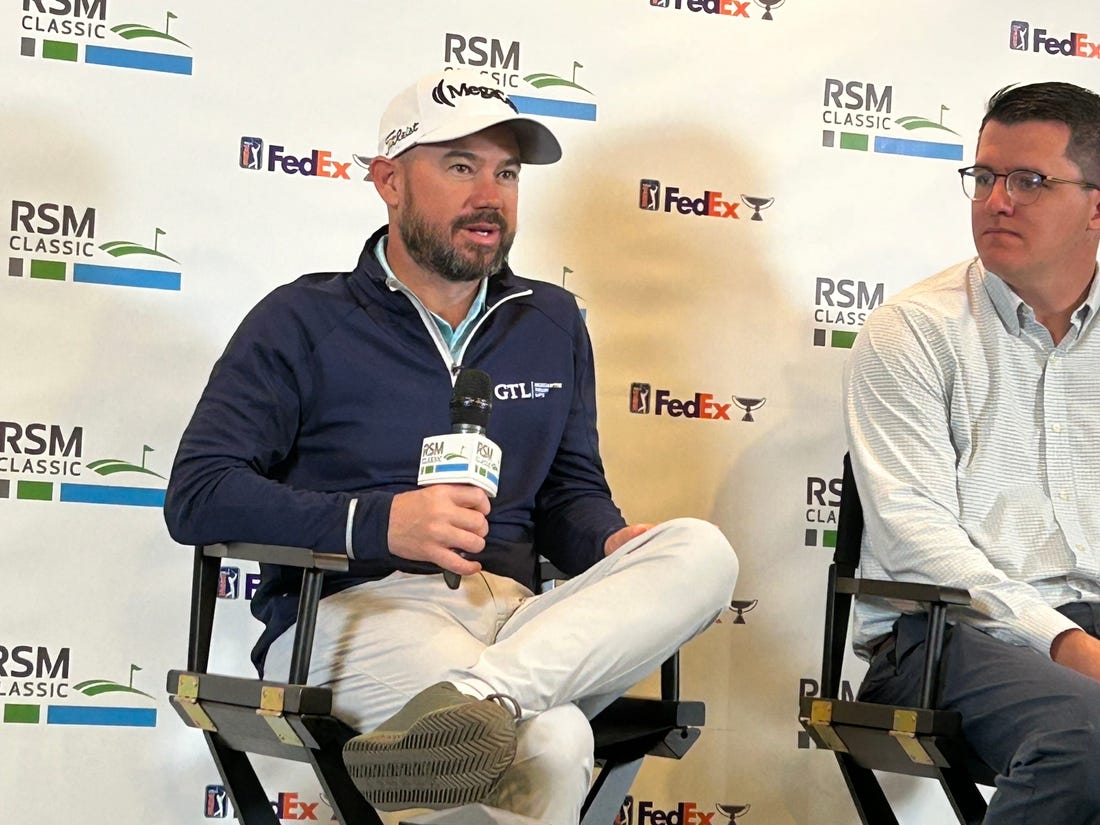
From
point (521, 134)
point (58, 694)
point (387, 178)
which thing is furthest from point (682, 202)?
point (58, 694)

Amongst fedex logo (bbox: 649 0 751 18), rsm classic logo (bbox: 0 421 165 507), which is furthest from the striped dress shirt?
rsm classic logo (bbox: 0 421 165 507)

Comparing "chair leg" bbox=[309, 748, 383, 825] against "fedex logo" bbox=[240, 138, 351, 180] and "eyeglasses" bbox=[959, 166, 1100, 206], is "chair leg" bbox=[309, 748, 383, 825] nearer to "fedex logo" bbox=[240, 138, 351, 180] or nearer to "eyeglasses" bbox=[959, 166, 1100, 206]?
"fedex logo" bbox=[240, 138, 351, 180]

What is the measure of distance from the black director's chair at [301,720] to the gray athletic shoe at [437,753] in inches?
9.4

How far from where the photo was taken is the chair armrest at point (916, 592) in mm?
2268

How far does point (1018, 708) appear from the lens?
7.13ft

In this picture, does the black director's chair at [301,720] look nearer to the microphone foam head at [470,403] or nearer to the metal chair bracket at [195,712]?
the metal chair bracket at [195,712]

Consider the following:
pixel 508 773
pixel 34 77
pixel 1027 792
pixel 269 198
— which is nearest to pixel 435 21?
pixel 269 198

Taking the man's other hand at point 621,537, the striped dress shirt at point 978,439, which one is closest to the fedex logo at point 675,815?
the striped dress shirt at point 978,439

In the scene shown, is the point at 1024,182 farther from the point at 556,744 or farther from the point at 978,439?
the point at 556,744

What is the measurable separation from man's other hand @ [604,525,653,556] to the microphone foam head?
535 millimetres

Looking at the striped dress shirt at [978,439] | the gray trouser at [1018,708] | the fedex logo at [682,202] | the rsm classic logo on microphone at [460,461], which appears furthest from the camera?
the fedex logo at [682,202]

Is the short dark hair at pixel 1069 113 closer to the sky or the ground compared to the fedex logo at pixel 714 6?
closer to the ground

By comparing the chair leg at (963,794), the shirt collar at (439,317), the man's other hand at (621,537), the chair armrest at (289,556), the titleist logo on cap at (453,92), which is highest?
the titleist logo on cap at (453,92)

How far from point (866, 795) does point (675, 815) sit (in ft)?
2.61
